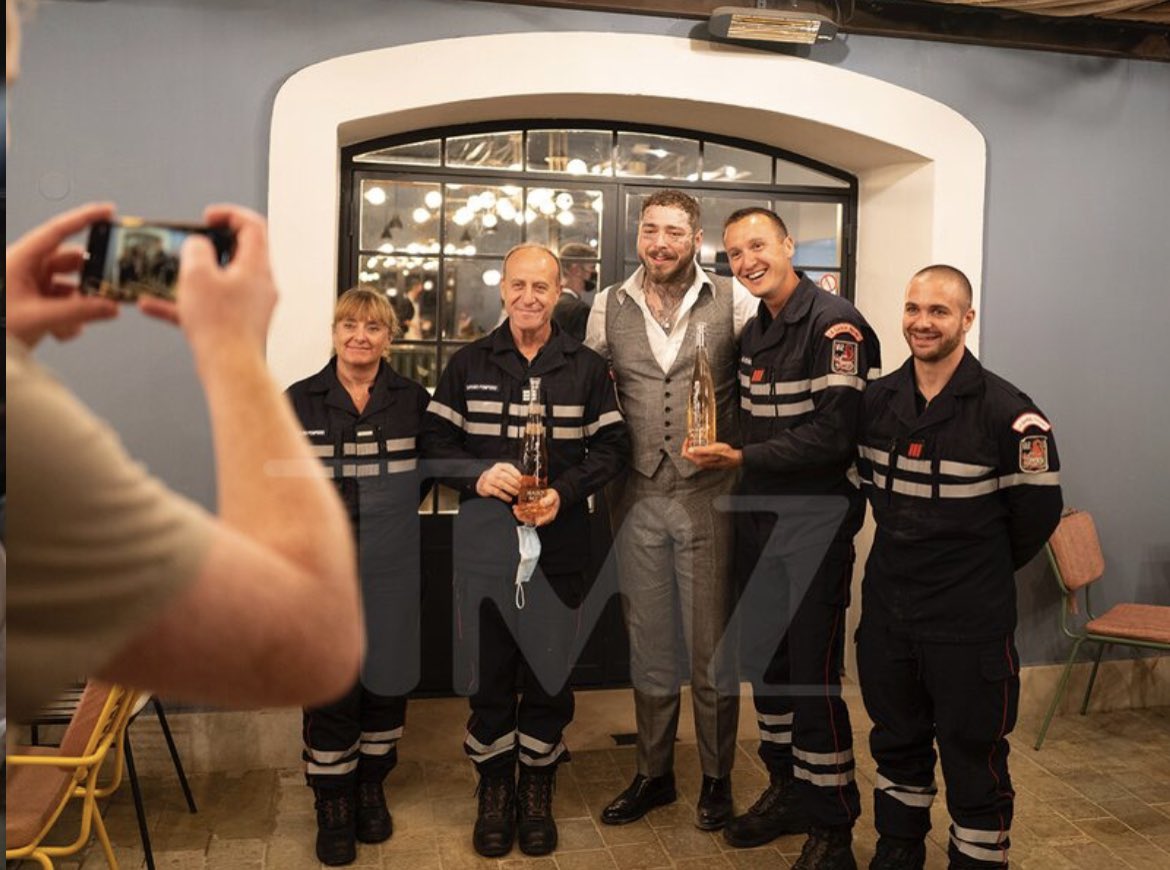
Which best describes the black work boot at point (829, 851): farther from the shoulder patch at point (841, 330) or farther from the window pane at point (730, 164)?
the window pane at point (730, 164)

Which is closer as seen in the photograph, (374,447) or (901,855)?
(374,447)

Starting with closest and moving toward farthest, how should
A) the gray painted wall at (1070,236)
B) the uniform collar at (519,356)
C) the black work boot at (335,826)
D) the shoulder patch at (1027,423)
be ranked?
the uniform collar at (519,356) → the shoulder patch at (1027,423) → the black work boot at (335,826) → the gray painted wall at (1070,236)

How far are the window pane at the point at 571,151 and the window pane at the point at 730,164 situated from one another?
30 cm

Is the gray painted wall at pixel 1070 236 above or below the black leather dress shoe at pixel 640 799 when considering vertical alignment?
above

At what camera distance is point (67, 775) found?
165 centimetres

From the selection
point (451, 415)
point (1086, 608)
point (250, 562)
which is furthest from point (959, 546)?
point (250, 562)

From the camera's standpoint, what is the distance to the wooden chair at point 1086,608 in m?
2.87

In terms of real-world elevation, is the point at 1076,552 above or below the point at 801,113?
below

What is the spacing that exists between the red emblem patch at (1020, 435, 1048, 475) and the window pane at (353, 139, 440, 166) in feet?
4.57

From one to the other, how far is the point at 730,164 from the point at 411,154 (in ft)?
3.22

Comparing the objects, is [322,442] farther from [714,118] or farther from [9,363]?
[714,118]

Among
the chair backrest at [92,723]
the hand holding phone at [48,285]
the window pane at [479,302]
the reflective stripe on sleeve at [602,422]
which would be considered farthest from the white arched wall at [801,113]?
the hand holding phone at [48,285]

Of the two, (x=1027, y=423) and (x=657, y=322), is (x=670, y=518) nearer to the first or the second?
(x=657, y=322)

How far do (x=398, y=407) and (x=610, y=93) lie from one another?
1.85 metres
